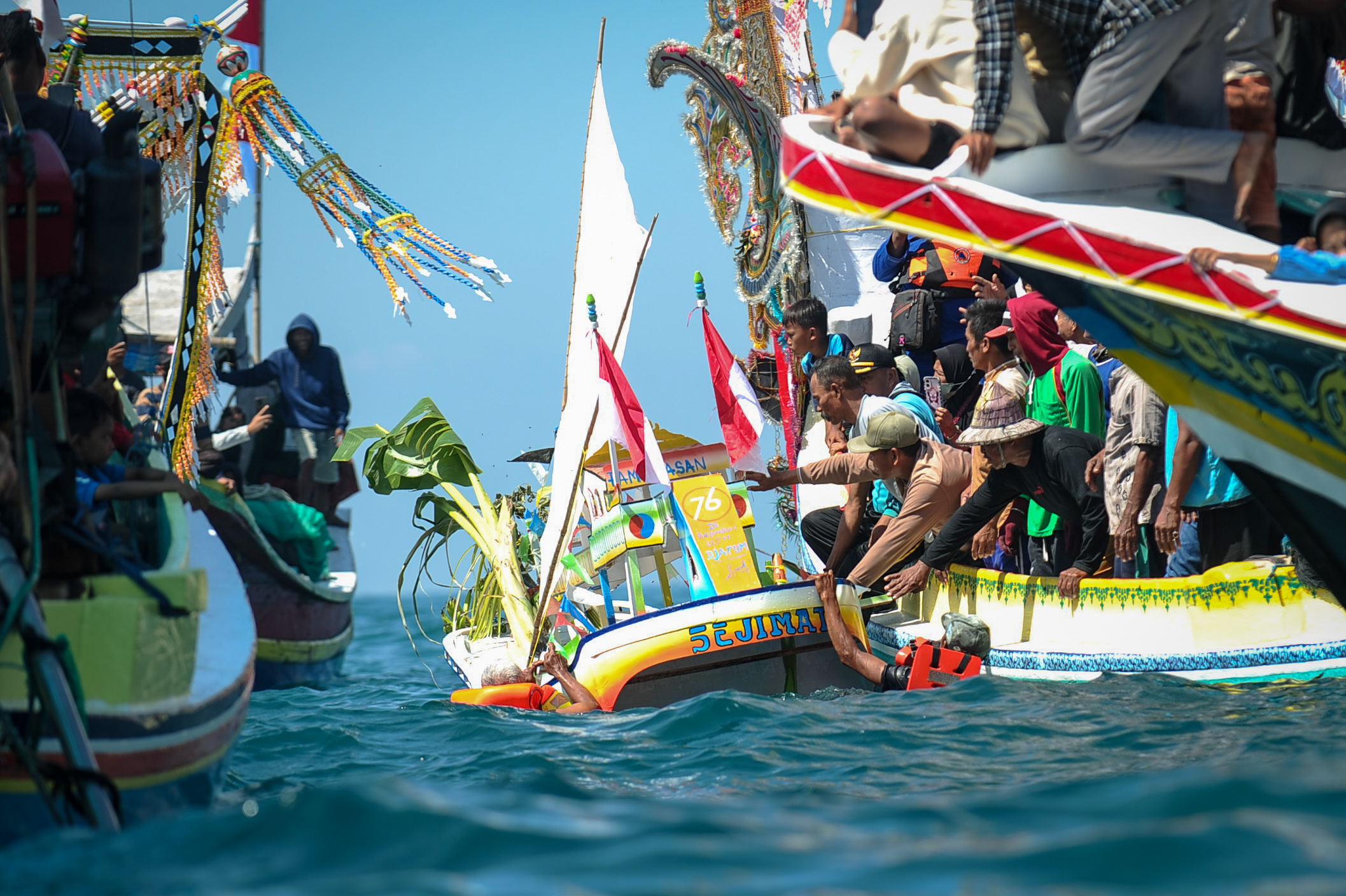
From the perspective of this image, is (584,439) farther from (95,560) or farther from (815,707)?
(95,560)

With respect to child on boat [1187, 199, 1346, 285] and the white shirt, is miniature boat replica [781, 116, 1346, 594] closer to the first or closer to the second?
child on boat [1187, 199, 1346, 285]

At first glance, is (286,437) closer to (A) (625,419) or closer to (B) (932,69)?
(A) (625,419)

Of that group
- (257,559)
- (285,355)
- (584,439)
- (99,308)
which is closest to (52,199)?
(99,308)

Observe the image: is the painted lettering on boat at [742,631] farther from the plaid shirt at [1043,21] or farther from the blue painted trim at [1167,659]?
the plaid shirt at [1043,21]

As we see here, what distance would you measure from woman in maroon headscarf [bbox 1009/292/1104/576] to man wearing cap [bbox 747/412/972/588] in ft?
1.67

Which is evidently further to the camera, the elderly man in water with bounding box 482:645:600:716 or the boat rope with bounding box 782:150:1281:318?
the elderly man in water with bounding box 482:645:600:716

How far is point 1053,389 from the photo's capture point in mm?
7277

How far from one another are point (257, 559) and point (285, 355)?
2.28 m

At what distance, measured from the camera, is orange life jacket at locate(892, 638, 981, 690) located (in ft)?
22.6

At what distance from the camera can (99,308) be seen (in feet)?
14.4

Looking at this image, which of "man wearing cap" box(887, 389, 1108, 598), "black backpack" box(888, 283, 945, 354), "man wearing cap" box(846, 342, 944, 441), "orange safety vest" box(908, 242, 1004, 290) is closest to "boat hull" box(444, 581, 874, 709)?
"man wearing cap" box(887, 389, 1108, 598)

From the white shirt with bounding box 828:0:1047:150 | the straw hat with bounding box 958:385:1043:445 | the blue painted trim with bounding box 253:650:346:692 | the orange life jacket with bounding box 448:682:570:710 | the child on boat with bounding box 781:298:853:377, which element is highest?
the white shirt with bounding box 828:0:1047:150

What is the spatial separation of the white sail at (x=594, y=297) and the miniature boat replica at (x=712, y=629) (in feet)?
2.70

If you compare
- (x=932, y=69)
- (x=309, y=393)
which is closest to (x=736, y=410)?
(x=932, y=69)
